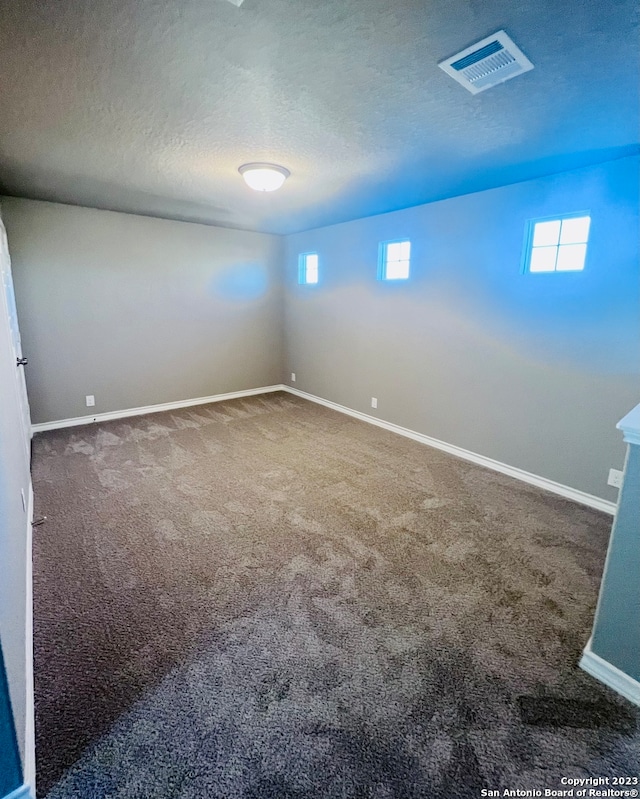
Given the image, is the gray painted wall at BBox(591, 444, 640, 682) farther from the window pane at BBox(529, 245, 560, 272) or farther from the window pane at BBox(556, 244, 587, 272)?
the window pane at BBox(529, 245, 560, 272)

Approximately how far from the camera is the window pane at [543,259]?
288 cm

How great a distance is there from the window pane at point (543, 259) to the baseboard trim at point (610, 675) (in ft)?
8.54

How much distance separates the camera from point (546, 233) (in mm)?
2902

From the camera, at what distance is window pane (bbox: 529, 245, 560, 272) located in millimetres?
2879

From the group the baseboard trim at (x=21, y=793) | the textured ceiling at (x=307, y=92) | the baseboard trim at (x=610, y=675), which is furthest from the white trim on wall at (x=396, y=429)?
the baseboard trim at (x=21, y=793)

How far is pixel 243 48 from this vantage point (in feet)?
4.72

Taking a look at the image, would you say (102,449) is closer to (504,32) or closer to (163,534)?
(163,534)

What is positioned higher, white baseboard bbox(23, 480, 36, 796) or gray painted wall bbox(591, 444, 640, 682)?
gray painted wall bbox(591, 444, 640, 682)

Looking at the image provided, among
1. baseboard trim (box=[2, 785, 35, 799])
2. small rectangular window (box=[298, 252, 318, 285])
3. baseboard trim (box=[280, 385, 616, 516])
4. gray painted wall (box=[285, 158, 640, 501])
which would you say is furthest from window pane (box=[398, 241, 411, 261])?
baseboard trim (box=[2, 785, 35, 799])

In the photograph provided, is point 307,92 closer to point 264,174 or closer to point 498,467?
point 264,174

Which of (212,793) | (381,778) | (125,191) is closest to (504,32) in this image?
(381,778)

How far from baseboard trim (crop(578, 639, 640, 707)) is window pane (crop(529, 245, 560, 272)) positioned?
2.60 metres

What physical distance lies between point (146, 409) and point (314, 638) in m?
4.00

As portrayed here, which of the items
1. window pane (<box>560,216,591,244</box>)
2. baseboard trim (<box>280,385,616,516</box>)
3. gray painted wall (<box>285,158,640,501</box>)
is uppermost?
window pane (<box>560,216,591,244</box>)
